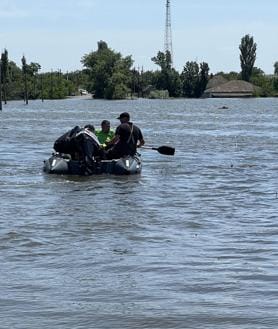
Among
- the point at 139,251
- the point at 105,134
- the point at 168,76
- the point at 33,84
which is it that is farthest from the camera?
the point at 168,76

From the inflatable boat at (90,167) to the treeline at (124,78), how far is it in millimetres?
105130

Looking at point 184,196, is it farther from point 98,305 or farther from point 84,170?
point 98,305

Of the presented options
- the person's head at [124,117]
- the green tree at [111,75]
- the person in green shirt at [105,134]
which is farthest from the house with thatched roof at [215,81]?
the person's head at [124,117]

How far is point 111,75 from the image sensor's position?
127000 millimetres

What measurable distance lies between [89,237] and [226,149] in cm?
1734

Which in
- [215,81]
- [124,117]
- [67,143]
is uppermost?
[124,117]

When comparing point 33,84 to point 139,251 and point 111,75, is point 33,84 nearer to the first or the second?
point 111,75

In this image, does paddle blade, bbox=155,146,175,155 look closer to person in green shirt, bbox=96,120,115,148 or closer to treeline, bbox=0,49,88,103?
person in green shirt, bbox=96,120,115,148

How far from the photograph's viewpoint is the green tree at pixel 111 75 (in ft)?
412

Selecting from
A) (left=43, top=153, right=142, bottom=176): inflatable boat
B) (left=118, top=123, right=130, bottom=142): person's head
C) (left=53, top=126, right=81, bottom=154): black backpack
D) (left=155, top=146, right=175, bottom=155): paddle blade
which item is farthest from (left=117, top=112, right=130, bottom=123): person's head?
(left=155, top=146, right=175, bottom=155): paddle blade

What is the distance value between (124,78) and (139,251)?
11798cm

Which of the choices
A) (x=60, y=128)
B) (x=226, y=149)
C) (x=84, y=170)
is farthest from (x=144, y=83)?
(x=84, y=170)

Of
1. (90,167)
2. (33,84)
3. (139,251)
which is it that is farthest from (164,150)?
(33,84)

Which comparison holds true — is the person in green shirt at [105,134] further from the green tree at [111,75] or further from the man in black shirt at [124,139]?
the green tree at [111,75]
